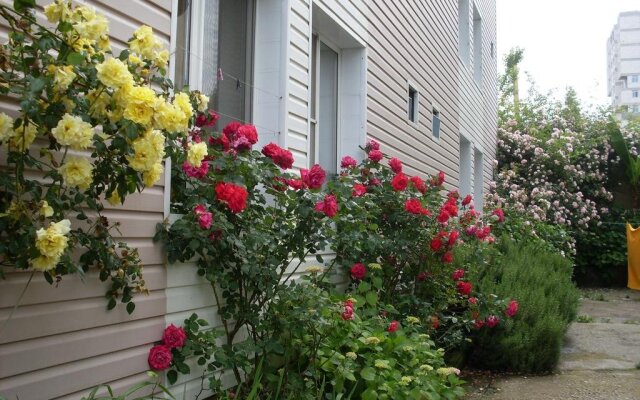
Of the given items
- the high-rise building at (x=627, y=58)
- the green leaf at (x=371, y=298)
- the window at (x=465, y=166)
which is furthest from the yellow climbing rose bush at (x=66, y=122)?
the high-rise building at (x=627, y=58)

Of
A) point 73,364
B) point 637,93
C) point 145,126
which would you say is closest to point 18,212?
point 145,126

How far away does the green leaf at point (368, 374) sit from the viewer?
340cm

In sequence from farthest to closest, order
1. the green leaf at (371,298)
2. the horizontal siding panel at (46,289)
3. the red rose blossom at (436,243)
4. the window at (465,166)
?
the window at (465,166)
the red rose blossom at (436,243)
the green leaf at (371,298)
the horizontal siding panel at (46,289)

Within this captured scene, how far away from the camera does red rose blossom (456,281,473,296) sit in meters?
5.20

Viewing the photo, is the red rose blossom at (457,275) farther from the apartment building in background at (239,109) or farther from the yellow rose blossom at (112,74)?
the yellow rose blossom at (112,74)

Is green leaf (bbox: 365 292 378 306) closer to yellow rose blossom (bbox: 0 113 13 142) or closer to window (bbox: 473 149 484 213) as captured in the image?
yellow rose blossom (bbox: 0 113 13 142)

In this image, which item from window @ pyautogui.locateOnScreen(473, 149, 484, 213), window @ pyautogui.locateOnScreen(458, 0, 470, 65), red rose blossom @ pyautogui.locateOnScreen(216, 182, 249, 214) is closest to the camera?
red rose blossom @ pyautogui.locateOnScreen(216, 182, 249, 214)

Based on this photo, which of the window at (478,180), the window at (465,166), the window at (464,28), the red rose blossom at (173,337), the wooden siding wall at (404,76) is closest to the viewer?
the red rose blossom at (173,337)

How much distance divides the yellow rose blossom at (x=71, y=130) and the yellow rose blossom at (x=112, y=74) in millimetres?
153

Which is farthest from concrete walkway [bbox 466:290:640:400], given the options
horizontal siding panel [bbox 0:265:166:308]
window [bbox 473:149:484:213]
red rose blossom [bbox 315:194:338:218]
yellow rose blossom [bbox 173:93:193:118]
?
window [bbox 473:149:484:213]

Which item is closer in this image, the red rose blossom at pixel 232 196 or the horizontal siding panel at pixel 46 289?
the horizontal siding panel at pixel 46 289

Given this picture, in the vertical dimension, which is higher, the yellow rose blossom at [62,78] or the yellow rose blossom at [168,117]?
the yellow rose blossom at [62,78]

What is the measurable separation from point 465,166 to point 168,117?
11.2 m

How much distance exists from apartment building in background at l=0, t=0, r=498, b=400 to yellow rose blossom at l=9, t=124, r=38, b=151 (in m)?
0.35
